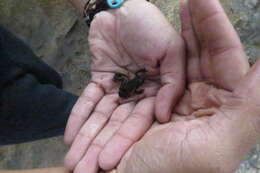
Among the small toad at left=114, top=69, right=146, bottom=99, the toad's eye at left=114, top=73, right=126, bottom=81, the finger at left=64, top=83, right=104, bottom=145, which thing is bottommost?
the finger at left=64, top=83, right=104, bottom=145

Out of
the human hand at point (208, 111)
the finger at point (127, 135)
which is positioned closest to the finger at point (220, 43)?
the human hand at point (208, 111)

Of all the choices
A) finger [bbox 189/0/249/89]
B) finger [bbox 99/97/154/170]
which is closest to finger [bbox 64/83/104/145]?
finger [bbox 99/97/154/170]

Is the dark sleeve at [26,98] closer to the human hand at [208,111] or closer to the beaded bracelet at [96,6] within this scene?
the beaded bracelet at [96,6]

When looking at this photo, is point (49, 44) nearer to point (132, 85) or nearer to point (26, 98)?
point (26, 98)

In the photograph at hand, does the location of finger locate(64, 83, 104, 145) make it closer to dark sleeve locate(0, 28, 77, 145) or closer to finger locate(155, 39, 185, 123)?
dark sleeve locate(0, 28, 77, 145)

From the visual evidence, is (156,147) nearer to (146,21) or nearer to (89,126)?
(89,126)

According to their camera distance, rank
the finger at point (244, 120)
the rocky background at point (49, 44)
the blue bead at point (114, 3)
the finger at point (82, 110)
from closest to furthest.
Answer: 1. the finger at point (244, 120)
2. the finger at point (82, 110)
3. the blue bead at point (114, 3)
4. the rocky background at point (49, 44)
